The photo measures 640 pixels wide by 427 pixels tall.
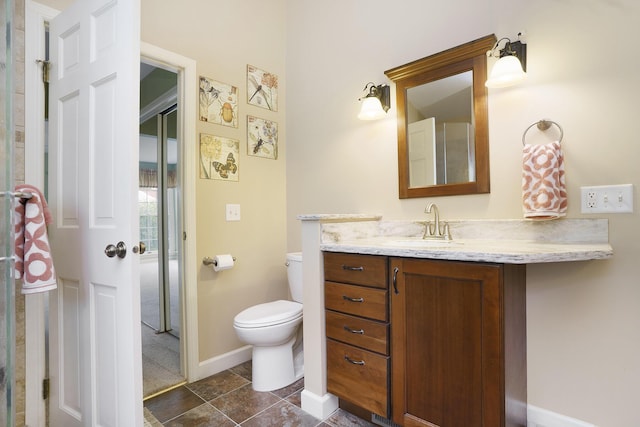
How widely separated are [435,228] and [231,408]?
5.01ft

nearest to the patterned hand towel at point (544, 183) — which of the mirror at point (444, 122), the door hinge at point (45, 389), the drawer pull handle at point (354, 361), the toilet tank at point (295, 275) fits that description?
the mirror at point (444, 122)

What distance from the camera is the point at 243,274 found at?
7.59 feet

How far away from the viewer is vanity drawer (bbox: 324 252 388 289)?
142 cm

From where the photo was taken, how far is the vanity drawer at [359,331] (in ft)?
4.63

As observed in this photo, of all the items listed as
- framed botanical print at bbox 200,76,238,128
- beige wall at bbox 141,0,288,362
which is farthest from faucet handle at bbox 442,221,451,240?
framed botanical print at bbox 200,76,238,128

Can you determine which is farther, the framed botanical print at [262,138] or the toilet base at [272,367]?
the framed botanical print at [262,138]

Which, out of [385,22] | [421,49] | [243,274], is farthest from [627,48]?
[243,274]

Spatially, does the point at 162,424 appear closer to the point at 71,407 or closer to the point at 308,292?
the point at 71,407

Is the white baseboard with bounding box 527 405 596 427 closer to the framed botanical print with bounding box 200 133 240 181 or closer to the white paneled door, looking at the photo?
the white paneled door

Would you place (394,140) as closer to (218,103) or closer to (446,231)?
(446,231)

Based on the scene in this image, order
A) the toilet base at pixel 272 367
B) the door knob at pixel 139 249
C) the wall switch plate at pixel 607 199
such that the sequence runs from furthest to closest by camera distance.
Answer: the toilet base at pixel 272 367, the wall switch plate at pixel 607 199, the door knob at pixel 139 249

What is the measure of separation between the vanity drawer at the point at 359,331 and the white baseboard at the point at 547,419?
0.81 metres

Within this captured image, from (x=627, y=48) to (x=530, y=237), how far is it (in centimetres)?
88

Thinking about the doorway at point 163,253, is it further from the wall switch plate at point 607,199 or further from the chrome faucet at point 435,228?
the wall switch plate at point 607,199
